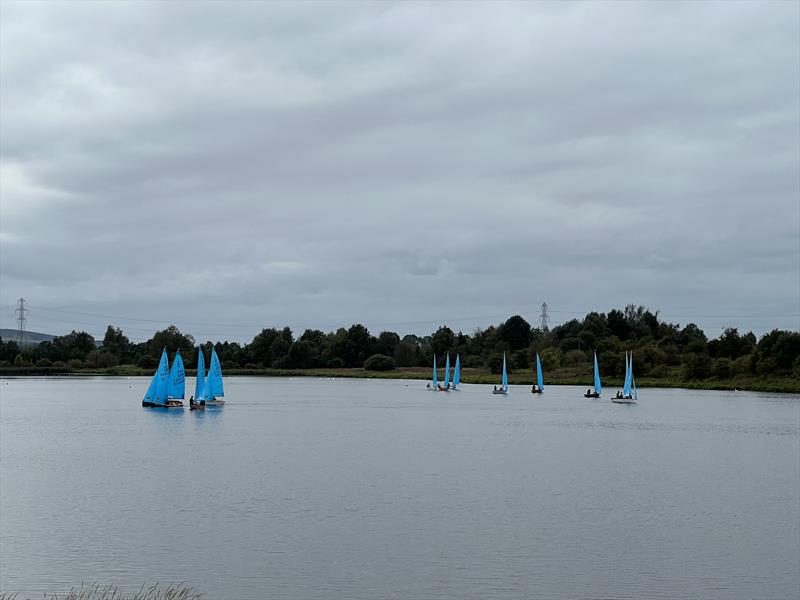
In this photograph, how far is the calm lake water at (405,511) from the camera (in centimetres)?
2430

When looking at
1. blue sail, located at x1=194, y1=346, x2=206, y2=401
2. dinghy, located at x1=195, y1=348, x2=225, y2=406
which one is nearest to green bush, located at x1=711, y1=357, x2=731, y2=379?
dinghy, located at x1=195, y1=348, x2=225, y2=406

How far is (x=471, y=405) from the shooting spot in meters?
102

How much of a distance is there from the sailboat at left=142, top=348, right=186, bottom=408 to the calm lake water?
17.5 meters

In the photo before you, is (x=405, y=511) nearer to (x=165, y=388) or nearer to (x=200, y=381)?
(x=200, y=381)

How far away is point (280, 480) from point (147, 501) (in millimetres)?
6853

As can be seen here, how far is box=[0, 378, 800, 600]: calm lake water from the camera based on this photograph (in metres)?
24.3

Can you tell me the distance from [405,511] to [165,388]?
5924 centimetres

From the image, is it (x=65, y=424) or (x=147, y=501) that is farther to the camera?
(x=65, y=424)

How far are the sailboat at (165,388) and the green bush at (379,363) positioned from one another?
10821 cm

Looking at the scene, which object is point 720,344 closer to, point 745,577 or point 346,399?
point 346,399

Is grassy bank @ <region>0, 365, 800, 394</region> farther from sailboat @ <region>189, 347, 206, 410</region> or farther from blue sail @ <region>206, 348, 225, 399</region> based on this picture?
sailboat @ <region>189, 347, 206, 410</region>

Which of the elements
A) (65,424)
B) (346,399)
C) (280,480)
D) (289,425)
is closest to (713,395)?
(346,399)

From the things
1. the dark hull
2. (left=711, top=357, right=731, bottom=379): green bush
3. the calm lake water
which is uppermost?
(left=711, top=357, right=731, bottom=379): green bush

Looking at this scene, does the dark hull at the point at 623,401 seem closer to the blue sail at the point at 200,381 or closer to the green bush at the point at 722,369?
the green bush at the point at 722,369
